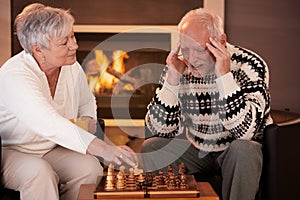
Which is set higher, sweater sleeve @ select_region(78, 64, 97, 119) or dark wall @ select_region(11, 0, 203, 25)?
dark wall @ select_region(11, 0, 203, 25)

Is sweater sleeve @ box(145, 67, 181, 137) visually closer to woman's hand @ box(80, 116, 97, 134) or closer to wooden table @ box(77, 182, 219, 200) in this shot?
woman's hand @ box(80, 116, 97, 134)

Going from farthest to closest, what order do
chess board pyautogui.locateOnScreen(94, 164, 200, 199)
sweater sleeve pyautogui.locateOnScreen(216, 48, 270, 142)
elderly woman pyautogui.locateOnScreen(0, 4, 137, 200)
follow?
sweater sleeve pyautogui.locateOnScreen(216, 48, 270, 142)
elderly woman pyautogui.locateOnScreen(0, 4, 137, 200)
chess board pyautogui.locateOnScreen(94, 164, 200, 199)

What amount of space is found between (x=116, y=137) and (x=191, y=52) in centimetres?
183

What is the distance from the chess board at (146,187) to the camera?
180 centimetres

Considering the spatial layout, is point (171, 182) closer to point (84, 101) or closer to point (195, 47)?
point (195, 47)

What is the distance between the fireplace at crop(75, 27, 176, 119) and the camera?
4.06 meters

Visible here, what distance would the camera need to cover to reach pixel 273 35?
4.01 m

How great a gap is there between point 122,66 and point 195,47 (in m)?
1.80

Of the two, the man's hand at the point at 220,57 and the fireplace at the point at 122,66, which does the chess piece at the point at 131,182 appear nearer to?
the man's hand at the point at 220,57

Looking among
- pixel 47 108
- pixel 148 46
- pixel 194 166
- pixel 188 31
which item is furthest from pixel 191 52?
pixel 148 46

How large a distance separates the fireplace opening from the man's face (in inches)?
63.3

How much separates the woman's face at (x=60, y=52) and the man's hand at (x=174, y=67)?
399 mm

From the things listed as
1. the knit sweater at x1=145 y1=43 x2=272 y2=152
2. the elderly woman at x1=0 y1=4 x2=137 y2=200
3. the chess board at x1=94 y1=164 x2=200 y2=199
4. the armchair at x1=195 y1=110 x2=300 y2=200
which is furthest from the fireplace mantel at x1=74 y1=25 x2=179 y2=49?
the chess board at x1=94 y1=164 x2=200 y2=199

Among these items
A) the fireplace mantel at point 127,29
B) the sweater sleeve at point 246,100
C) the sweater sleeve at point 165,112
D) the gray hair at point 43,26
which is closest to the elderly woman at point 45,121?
the gray hair at point 43,26
